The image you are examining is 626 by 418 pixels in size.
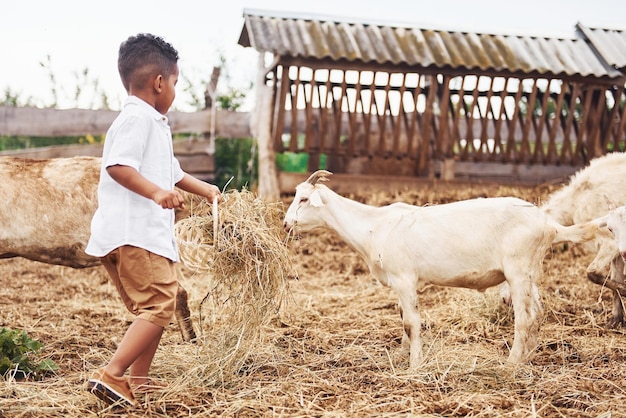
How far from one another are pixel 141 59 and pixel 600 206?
183 inches

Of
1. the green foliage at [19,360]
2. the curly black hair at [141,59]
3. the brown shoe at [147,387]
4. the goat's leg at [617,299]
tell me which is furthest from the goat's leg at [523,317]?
the green foliage at [19,360]

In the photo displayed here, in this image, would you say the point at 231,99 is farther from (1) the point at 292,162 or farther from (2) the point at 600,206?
(2) the point at 600,206

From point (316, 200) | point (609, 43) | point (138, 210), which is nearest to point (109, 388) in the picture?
point (138, 210)

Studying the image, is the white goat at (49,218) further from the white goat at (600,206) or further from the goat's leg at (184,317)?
the white goat at (600,206)

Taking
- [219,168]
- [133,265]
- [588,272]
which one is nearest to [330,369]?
[133,265]

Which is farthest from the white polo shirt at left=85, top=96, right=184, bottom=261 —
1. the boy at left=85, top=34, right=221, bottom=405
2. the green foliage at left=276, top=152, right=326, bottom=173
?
the green foliage at left=276, top=152, right=326, bottom=173

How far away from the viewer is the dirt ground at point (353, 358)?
3.95 metres

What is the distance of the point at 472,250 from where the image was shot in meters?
4.99

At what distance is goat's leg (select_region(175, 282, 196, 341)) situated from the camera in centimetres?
557

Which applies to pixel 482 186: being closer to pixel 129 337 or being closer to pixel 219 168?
pixel 219 168

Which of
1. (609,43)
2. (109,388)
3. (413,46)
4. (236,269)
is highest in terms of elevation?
(609,43)

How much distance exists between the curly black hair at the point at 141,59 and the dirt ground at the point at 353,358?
1643 mm

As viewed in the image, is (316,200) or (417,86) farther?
(417,86)

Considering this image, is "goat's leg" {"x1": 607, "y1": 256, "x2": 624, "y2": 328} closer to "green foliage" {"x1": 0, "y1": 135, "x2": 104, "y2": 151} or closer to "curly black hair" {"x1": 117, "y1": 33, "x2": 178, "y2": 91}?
"curly black hair" {"x1": 117, "y1": 33, "x2": 178, "y2": 91}
